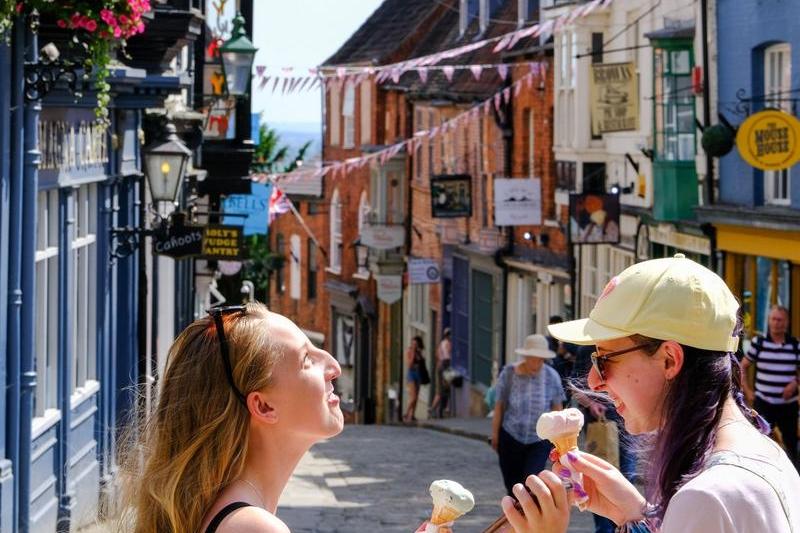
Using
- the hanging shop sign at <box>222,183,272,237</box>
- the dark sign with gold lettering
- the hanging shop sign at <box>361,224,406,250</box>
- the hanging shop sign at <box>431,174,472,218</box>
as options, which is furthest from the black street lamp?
the hanging shop sign at <box>361,224,406,250</box>

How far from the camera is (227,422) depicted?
3.41m

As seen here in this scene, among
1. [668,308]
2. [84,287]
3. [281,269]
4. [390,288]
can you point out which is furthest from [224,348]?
[281,269]

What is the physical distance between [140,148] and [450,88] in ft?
72.1

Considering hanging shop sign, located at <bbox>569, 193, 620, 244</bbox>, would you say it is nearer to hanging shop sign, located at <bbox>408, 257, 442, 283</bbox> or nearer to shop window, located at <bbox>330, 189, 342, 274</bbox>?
hanging shop sign, located at <bbox>408, 257, 442, 283</bbox>

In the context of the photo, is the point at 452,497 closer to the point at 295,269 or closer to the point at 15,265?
the point at 15,265

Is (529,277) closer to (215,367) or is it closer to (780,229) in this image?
(780,229)

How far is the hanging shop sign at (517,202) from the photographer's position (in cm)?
3203

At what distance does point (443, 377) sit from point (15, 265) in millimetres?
27766

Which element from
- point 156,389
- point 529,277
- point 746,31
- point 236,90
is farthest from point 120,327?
point 529,277

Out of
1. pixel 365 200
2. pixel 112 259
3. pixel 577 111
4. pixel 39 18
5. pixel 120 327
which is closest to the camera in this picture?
pixel 39 18

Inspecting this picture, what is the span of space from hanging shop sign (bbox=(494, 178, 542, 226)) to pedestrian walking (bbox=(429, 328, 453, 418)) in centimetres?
706

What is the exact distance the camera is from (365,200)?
50438 millimetres

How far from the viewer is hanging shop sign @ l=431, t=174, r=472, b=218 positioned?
35.6 meters

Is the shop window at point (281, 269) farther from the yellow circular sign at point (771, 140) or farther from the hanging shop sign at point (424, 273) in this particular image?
the yellow circular sign at point (771, 140)
